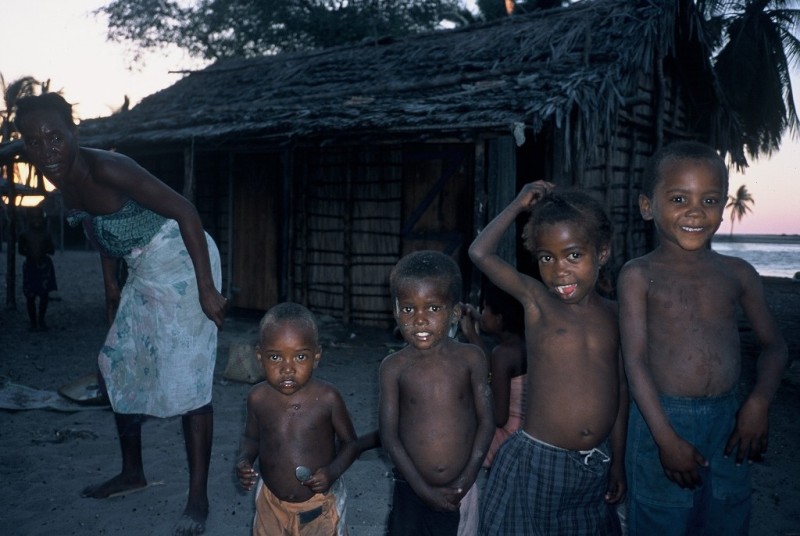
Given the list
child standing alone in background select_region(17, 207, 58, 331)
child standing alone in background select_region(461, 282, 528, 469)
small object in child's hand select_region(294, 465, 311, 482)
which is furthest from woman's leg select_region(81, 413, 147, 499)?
child standing alone in background select_region(17, 207, 58, 331)

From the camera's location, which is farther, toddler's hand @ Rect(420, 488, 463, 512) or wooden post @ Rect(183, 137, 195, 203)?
wooden post @ Rect(183, 137, 195, 203)

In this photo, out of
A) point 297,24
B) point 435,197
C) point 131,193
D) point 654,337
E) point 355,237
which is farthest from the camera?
point 297,24

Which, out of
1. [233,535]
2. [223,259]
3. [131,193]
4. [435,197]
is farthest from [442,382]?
[223,259]

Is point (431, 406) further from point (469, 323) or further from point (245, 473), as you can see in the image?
point (469, 323)

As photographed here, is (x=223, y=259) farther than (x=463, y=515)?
Yes

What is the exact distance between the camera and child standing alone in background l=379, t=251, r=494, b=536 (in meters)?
2.05

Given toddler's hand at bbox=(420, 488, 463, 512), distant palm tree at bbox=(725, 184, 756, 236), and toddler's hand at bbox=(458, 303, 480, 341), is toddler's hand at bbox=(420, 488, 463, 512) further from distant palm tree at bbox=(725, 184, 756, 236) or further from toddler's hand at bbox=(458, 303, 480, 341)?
distant palm tree at bbox=(725, 184, 756, 236)

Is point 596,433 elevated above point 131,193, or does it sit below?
below

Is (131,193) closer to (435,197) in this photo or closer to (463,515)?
(463,515)

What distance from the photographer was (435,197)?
8.25 meters

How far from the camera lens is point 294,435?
85.6 inches

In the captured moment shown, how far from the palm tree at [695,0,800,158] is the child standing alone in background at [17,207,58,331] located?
17.8 meters

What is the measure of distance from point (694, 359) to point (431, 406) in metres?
0.86

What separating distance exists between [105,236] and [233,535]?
1534 millimetres
